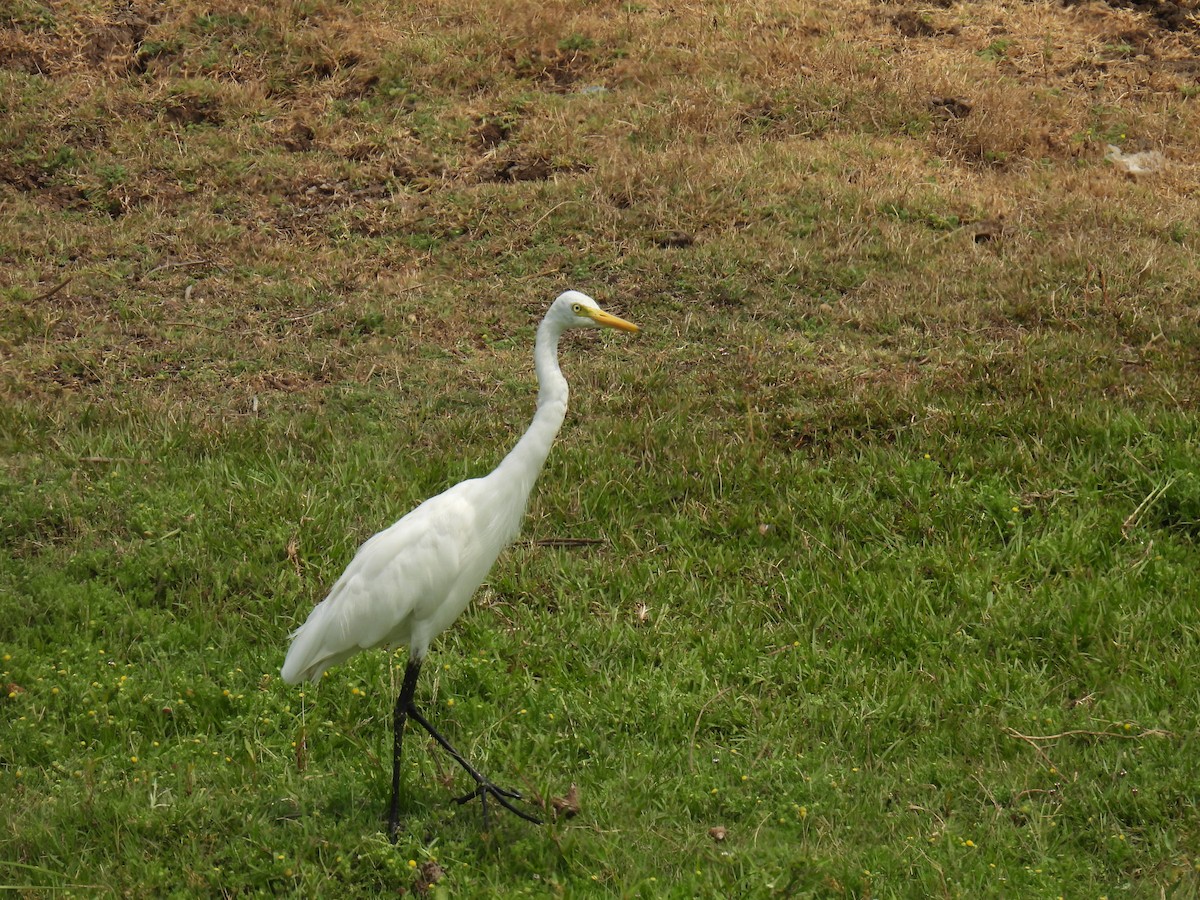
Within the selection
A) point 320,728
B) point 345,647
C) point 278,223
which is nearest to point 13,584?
point 320,728

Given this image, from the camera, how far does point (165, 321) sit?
7.68 m

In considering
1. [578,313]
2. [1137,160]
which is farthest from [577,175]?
[578,313]

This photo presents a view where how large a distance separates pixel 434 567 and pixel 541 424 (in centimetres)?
57

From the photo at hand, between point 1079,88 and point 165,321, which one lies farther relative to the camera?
point 1079,88

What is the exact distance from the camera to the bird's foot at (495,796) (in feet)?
13.8

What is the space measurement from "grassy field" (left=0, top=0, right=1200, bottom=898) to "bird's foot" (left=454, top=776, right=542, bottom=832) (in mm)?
65

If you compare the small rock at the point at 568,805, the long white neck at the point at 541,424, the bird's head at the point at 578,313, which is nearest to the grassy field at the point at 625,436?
the small rock at the point at 568,805

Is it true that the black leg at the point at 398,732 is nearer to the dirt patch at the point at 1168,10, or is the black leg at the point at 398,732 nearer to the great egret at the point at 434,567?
the great egret at the point at 434,567

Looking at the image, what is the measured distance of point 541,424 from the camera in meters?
4.24

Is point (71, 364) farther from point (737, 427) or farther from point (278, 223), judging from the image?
point (737, 427)

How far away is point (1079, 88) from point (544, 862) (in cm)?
820

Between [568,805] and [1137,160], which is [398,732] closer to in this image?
[568,805]

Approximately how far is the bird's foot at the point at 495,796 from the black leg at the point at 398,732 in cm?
26

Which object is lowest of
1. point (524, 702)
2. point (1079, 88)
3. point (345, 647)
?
point (524, 702)
